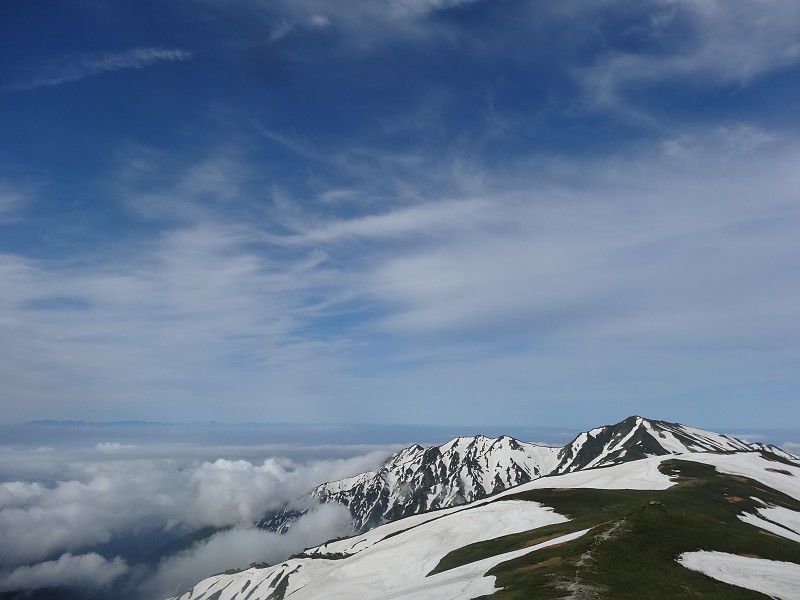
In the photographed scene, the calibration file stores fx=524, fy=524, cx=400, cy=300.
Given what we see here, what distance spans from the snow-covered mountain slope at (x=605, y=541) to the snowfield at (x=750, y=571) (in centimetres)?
19

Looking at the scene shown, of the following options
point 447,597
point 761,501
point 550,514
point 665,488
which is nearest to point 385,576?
point 550,514

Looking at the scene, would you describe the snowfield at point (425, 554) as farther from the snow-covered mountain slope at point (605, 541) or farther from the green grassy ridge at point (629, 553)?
the green grassy ridge at point (629, 553)

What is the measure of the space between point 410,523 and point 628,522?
4036 inches

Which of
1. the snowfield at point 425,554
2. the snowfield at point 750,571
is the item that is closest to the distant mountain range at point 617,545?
the snowfield at point 750,571

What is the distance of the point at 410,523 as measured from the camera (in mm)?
139875

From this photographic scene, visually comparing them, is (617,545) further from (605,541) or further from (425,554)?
(425,554)

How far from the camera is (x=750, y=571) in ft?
131

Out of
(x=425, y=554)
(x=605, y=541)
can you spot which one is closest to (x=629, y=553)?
(x=605, y=541)

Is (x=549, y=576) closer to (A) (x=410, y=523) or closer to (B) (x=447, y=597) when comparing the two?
(B) (x=447, y=597)

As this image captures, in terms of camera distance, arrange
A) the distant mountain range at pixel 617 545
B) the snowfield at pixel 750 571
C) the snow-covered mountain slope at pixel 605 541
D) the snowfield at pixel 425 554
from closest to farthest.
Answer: the snowfield at pixel 750 571 < the distant mountain range at pixel 617 545 < the snow-covered mountain slope at pixel 605 541 < the snowfield at pixel 425 554

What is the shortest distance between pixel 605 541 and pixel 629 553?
2247 millimetres

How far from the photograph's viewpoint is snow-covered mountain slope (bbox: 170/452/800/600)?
121 ft

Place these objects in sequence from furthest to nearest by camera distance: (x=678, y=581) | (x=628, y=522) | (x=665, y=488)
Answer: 1. (x=665, y=488)
2. (x=628, y=522)
3. (x=678, y=581)

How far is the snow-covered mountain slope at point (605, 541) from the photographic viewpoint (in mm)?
36938
